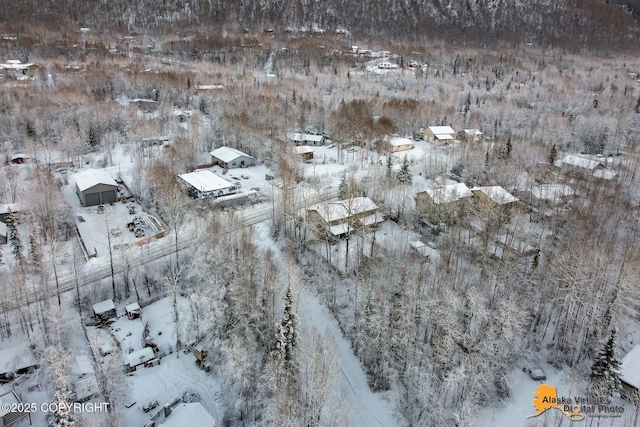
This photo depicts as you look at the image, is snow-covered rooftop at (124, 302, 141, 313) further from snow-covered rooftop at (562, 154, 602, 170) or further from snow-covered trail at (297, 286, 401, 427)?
snow-covered rooftop at (562, 154, 602, 170)

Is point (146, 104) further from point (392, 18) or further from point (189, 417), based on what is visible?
point (392, 18)

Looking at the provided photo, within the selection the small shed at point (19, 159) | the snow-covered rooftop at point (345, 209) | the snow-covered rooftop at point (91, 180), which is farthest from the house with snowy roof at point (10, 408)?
the small shed at point (19, 159)

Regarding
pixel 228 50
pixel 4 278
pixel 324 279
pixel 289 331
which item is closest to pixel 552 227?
pixel 324 279

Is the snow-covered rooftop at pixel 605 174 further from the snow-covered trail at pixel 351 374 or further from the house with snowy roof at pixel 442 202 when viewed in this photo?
the snow-covered trail at pixel 351 374

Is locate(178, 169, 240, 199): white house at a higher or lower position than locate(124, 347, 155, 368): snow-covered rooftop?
higher

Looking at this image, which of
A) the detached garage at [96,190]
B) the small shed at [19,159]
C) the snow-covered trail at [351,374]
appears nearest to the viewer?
the snow-covered trail at [351,374]

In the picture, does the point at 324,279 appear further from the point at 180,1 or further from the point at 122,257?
the point at 180,1

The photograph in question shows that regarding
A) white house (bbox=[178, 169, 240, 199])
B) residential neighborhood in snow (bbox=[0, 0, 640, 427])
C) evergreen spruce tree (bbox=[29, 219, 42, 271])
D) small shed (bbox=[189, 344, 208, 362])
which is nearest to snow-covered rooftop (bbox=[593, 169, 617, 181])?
residential neighborhood in snow (bbox=[0, 0, 640, 427])
